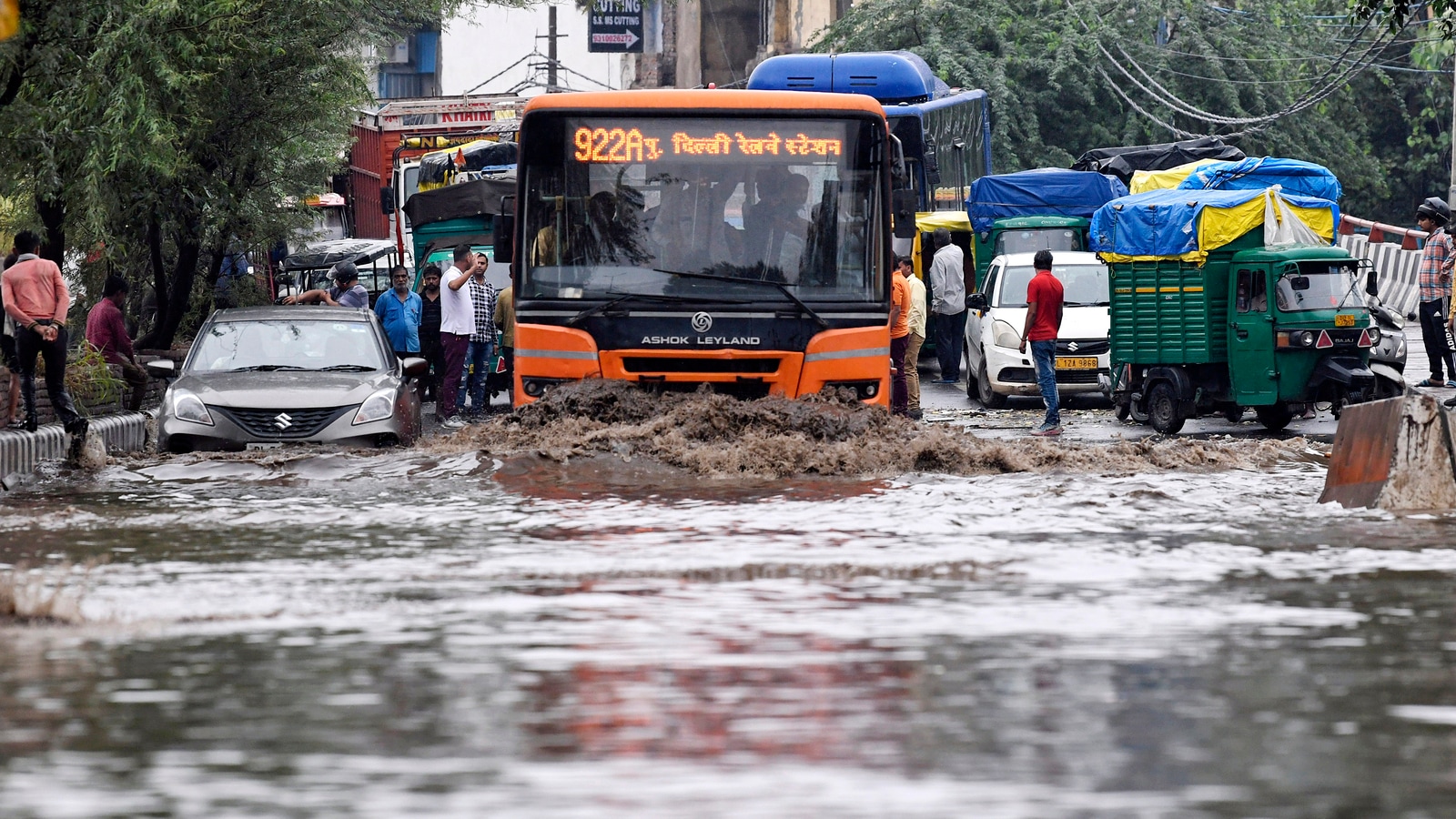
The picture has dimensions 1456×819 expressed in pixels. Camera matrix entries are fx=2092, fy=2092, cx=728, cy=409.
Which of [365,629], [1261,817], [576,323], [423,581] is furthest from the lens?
[576,323]

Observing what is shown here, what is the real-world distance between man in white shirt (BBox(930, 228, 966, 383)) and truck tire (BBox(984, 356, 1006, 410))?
2.07 metres

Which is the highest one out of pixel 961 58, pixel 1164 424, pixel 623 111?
pixel 961 58

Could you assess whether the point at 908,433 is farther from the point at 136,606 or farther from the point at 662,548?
the point at 136,606

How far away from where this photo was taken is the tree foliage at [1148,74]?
1736 inches

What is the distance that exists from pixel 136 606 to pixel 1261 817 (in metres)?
4.93

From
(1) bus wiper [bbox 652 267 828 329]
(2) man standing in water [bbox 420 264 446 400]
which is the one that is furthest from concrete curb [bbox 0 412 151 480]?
(1) bus wiper [bbox 652 267 828 329]

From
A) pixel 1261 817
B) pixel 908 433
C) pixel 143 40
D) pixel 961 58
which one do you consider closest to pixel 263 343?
pixel 143 40

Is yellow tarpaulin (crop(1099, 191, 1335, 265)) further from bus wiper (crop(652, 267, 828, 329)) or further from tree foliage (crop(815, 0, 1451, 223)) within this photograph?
tree foliage (crop(815, 0, 1451, 223))

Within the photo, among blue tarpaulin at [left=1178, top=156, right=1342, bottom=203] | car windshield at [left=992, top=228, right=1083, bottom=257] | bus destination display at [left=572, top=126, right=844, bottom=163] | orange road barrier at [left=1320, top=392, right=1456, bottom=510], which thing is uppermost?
blue tarpaulin at [left=1178, top=156, right=1342, bottom=203]

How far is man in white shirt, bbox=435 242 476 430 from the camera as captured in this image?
841 inches

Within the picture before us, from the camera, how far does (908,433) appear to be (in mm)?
14797

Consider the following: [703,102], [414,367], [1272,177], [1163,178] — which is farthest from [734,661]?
[1163,178]

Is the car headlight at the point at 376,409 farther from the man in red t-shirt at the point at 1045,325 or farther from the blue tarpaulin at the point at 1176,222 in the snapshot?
the blue tarpaulin at the point at 1176,222

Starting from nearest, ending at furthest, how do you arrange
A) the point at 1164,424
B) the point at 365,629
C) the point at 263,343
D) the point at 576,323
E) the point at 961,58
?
the point at 365,629 → the point at 576,323 → the point at 263,343 → the point at 1164,424 → the point at 961,58
